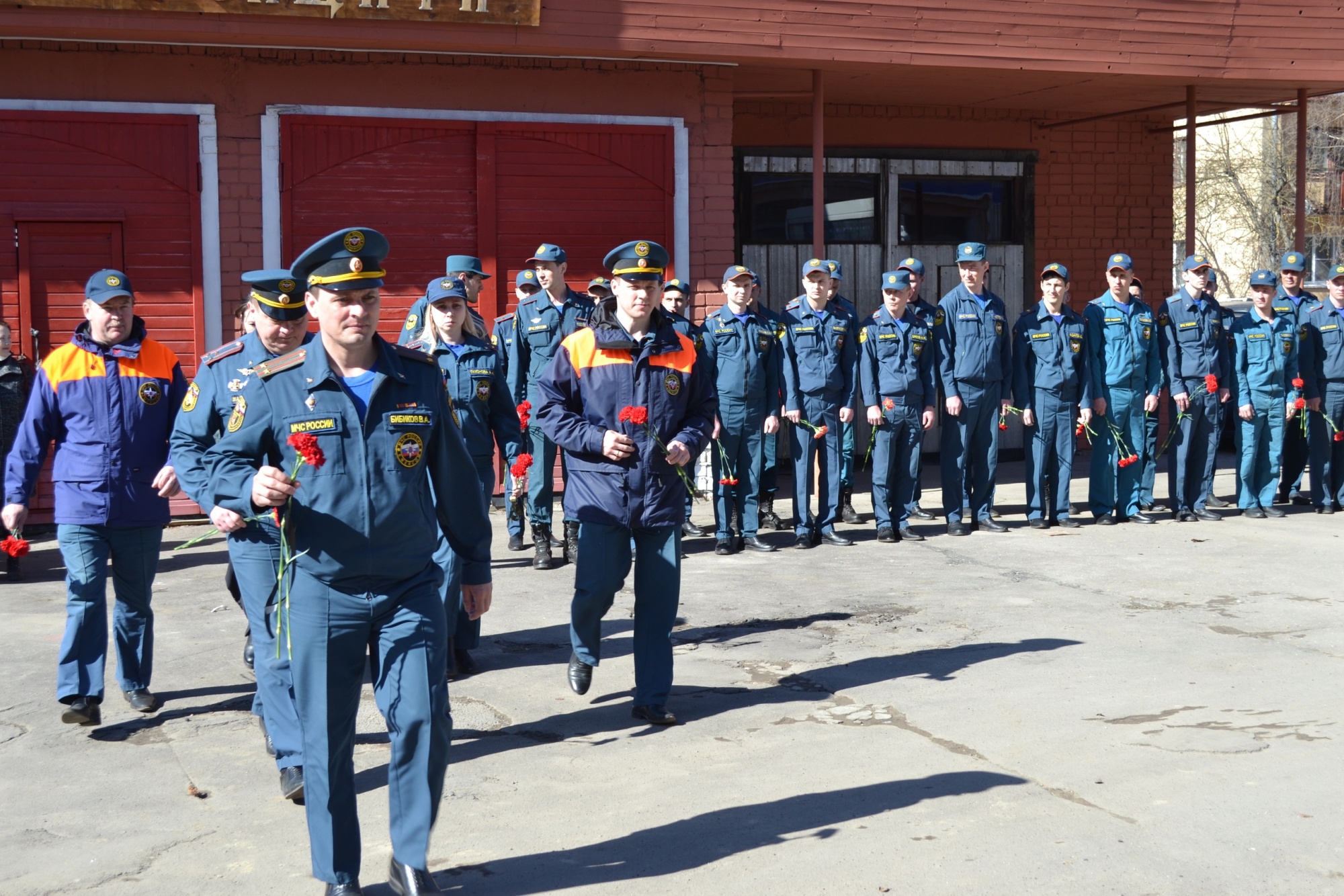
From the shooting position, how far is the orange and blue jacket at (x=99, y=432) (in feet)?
20.5

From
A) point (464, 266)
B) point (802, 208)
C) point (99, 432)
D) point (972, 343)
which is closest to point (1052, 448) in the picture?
point (972, 343)

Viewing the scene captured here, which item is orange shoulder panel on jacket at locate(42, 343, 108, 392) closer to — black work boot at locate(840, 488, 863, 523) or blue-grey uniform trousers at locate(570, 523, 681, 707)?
blue-grey uniform trousers at locate(570, 523, 681, 707)

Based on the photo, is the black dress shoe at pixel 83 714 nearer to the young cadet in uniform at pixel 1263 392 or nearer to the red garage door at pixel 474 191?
the red garage door at pixel 474 191

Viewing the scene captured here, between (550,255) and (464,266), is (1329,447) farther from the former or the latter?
(464,266)

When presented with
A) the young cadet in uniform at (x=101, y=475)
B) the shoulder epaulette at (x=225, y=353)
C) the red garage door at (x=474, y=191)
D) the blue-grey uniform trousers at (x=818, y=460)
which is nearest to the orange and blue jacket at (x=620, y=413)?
the shoulder epaulette at (x=225, y=353)

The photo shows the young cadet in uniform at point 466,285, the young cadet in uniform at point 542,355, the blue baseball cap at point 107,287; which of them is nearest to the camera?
the blue baseball cap at point 107,287

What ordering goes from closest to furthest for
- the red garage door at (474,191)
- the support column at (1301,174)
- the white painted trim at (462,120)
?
the white painted trim at (462,120) < the red garage door at (474,191) < the support column at (1301,174)

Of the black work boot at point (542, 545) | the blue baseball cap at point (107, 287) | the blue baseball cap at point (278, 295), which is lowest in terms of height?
the black work boot at point (542, 545)

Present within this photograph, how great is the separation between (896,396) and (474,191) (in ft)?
13.9

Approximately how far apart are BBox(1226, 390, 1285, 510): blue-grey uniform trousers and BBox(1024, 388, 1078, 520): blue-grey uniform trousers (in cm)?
178

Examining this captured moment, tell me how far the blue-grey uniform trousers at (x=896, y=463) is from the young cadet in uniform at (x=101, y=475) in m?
5.91

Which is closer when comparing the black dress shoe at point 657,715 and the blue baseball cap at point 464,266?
the black dress shoe at point 657,715

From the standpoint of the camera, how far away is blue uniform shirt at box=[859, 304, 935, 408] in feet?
36.1

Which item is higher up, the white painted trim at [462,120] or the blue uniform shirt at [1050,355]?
the white painted trim at [462,120]
